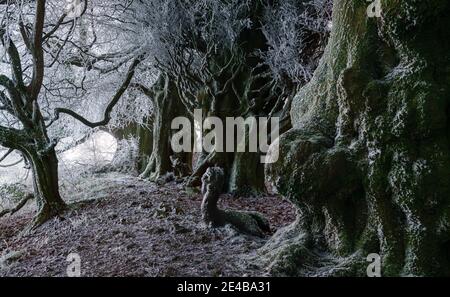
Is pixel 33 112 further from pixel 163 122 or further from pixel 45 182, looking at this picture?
pixel 163 122

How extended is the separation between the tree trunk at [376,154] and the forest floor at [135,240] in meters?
0.83

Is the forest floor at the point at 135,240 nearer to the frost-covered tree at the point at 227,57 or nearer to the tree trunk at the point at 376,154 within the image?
the tree trunk at the point at 376,154

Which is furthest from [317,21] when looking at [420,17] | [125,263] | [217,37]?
[125,263]

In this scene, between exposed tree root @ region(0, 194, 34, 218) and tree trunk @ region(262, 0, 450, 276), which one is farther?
exposed tree root @ region(0, 194, 34, 218)

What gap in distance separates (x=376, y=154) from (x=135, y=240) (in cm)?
328

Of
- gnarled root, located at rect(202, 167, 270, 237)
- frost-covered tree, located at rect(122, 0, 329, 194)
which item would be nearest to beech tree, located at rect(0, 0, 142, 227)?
frost-covered tree, located at rect(122, 0, 329, 194)

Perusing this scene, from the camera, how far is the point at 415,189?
11.1 ft

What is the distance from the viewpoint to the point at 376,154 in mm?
3635

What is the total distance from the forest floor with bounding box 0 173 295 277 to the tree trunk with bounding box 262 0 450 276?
32.7 inches

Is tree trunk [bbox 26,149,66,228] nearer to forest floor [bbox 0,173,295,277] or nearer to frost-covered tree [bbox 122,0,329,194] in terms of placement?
forest floor [bbox 0,173,295,277]

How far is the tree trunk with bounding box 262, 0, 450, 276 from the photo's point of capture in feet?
11.1
